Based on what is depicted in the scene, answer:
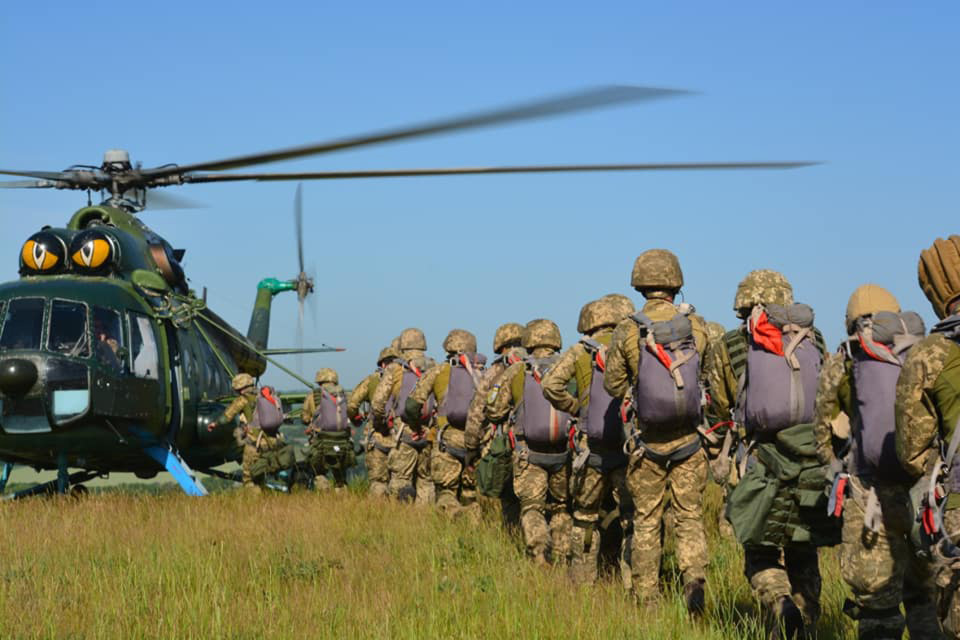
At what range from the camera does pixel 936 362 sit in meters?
4.18

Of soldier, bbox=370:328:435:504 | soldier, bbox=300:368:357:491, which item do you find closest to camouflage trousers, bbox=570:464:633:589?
soldier, bbox=370:328:435:504

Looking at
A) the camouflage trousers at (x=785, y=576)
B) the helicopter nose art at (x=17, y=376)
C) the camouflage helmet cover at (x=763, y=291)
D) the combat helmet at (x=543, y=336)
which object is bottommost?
the camouflage trousers at (x=785, y=576)

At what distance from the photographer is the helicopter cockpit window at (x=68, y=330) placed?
12.1 m

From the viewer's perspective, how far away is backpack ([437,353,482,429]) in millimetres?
11234

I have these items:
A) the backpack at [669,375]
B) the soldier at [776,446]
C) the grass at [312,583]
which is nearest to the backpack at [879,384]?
the soldier at [776,446]

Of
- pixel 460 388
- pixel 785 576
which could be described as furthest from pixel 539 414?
pixel 785 576

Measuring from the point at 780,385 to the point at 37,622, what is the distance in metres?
4.12

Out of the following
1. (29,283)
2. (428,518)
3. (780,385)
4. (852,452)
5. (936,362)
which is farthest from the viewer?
(29,283)

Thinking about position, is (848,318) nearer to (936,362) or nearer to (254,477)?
(936,362)

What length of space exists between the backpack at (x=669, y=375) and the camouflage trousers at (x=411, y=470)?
22.0 feet

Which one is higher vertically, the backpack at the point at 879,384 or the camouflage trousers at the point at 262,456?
the backpack at the point at 879,384

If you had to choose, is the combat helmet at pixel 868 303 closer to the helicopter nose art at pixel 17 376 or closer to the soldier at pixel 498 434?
the soldier at pixel 498 434

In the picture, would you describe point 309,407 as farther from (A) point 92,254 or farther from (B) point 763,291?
(B) point 763,291

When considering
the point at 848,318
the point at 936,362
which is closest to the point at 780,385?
the point at 848,318
